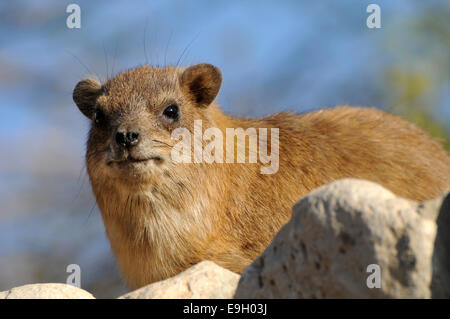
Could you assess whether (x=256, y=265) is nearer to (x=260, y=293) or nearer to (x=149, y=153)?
(x=260, y=293)

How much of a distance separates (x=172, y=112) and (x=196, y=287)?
9.02 feet

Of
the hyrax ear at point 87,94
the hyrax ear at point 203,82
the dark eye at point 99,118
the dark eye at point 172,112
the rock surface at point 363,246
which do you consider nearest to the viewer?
the rock surface at point 363,246

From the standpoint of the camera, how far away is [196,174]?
6496 millimetres

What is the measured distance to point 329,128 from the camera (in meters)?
7.31

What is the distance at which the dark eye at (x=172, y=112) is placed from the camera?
6.67 meters

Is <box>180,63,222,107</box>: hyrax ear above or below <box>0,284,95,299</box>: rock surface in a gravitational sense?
above

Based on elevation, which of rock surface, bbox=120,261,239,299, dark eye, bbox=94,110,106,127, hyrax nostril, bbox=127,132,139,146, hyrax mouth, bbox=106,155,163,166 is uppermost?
dark eye, bbox=94,110,106,127

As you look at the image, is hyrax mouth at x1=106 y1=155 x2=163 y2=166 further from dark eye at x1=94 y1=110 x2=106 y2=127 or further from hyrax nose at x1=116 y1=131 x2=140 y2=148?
dark eye at x1=94 y1=110 x2=106 y2=127

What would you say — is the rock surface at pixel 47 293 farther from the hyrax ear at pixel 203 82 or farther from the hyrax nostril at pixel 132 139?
the hyrax ear at pixel 203 82

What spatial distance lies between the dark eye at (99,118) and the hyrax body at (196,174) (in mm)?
12

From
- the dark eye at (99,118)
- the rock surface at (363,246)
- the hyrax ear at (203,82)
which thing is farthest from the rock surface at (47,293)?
the hyrax ear at (203,82)

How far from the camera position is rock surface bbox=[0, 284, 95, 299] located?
4535 mm

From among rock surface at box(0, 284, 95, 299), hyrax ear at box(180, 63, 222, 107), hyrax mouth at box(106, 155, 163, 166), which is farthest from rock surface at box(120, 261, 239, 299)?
hyrax ear at box(180, 63, 222, 107)
